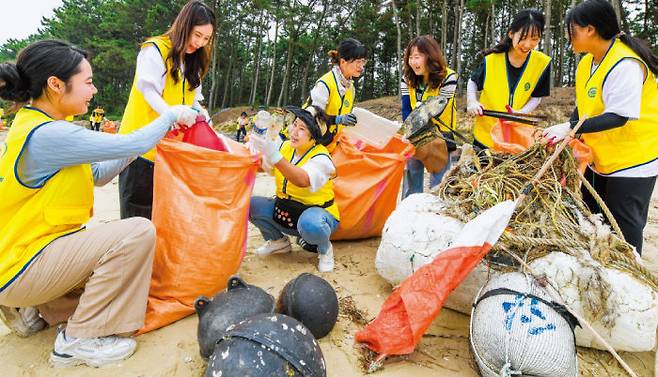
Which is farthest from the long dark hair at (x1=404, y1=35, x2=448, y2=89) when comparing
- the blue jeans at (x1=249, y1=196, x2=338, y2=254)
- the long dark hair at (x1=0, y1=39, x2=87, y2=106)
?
the long dark hair at (x1=0, y1=39, x2=87, y2=106)

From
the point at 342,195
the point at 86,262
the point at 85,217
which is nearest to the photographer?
the point at 86,262

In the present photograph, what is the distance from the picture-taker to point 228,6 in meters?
25.1

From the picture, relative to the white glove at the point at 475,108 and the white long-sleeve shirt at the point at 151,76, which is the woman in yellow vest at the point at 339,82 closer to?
the white glove at the point at 475,108

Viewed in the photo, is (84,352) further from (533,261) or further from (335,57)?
(335,57)

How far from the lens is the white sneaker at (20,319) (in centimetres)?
203

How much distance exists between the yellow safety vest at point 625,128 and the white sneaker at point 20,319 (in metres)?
3.20

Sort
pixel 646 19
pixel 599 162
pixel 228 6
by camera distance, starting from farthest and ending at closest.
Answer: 1. pixel 228 6
2. pixel 646 19
3. pixel 599 162

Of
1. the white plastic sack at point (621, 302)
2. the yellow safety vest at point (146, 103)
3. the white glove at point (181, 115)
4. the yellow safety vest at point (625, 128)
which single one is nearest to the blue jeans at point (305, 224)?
the yellow safety vest at point (146, 103)

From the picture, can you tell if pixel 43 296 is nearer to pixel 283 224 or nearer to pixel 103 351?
pixel 103 351

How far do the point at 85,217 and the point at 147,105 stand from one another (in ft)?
2.49

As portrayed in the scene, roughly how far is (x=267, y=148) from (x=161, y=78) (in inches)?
29.2

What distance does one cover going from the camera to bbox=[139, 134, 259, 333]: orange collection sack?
214 cm

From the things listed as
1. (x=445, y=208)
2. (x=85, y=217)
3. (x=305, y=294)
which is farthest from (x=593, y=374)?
(x=85, y=217)

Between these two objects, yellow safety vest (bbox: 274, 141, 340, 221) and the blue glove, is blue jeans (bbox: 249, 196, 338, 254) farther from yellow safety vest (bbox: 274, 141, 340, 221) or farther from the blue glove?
the blue glove
